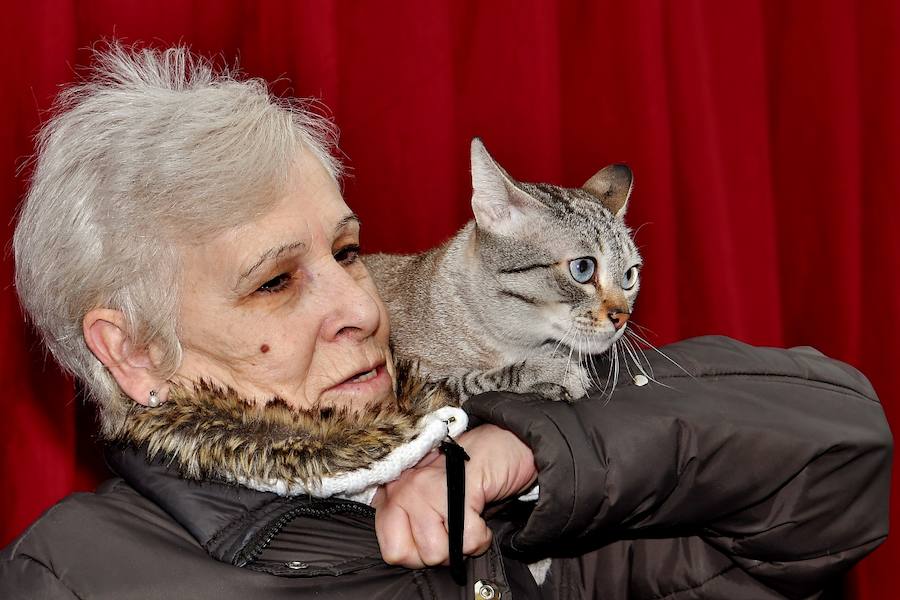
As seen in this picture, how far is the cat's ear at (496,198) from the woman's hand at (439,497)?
19.9 inches

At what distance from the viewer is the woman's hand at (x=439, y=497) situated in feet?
3.19

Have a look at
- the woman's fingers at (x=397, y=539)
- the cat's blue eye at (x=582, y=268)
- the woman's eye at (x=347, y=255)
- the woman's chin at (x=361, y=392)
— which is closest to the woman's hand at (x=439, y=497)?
the woman's fingers at (x=397, y=539)

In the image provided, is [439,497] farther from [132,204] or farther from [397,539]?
[132,204]

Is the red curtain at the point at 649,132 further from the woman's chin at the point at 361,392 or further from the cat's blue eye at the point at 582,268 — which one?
the woman's chin at the point at 361,392

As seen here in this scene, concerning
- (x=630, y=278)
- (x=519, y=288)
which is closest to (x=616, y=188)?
(x=630, y=278)

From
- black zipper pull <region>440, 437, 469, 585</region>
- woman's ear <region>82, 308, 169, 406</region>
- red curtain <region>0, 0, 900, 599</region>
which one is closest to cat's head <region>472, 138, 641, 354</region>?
red curtain <region>0, 0, 900, 599</region>

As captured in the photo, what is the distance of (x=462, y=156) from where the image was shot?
5.86ft

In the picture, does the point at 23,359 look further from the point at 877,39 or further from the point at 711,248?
the point at 877,39

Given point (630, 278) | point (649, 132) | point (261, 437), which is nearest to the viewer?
point (261, 437)

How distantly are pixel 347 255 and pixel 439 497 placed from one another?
460 mm

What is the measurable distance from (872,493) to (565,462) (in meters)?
0.54

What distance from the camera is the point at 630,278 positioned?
64.1 inches

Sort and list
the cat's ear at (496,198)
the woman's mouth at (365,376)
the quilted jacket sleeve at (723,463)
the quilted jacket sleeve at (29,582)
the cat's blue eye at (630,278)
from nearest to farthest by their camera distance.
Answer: the quilted jacket sleeve at (29,582) < the quilted jacket sleeve at (723,463) < the woman's mouth at (365,376) < the cat's ear at (496,198) < the cat's blue eye at (630,278)

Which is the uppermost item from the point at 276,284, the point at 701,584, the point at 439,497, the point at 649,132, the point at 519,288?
the point at 649,132
